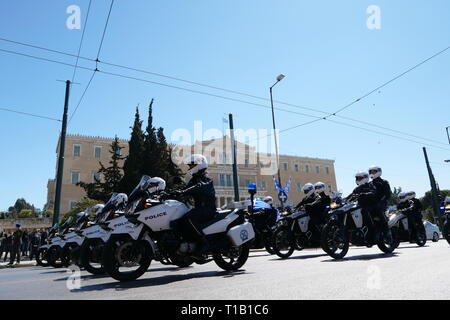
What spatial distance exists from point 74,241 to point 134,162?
2234 cm

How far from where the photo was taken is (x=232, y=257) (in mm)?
6219

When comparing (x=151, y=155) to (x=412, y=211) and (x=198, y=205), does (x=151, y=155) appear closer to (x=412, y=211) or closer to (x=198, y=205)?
(x=412, y=211)

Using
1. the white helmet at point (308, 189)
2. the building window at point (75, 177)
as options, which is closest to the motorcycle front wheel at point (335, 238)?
the white helmet at point (308, 189)

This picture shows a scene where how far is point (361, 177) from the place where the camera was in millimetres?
8594

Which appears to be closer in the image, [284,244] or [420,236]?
[284,244]

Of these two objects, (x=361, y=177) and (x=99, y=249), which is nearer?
(x=99, y=249)

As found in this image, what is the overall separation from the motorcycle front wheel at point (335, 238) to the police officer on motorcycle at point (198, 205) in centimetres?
291

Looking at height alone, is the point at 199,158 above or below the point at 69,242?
above

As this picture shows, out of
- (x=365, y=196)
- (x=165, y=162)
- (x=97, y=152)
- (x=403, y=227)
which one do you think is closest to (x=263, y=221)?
(x=365, y=196)
